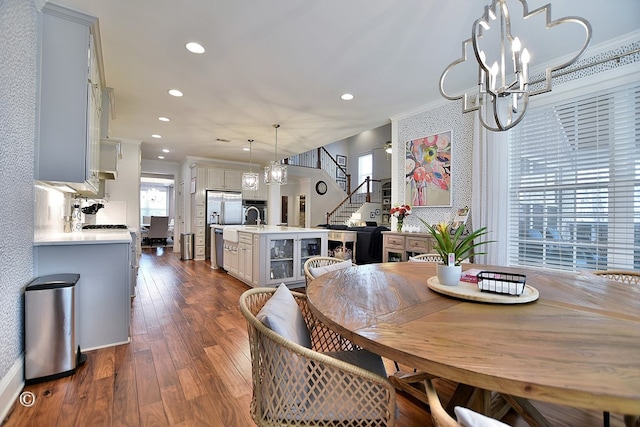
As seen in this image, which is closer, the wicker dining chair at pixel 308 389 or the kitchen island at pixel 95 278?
the wicker dining chair at pixel 308 389

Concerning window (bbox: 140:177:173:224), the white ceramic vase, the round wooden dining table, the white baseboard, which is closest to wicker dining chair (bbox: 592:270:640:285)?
the round wooden dining table

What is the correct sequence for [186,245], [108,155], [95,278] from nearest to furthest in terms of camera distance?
[95,278] < [108,155] < [186,245]

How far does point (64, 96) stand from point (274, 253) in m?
2.70

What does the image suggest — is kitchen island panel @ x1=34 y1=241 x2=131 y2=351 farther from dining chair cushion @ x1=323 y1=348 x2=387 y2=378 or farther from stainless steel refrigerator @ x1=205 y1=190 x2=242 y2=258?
stainless steel refrigerator @ x1=205 y1=190 x2=242 y2=258

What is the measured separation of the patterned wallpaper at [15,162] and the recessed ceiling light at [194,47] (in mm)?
998

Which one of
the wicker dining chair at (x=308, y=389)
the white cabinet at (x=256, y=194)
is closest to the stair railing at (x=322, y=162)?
the white cabinet at (x=256, y=194)

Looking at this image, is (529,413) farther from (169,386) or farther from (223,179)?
(223,179)

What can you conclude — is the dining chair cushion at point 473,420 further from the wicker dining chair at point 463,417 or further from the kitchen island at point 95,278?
the kitchen island at point 95,278

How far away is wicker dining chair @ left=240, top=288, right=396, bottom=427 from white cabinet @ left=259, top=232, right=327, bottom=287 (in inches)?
115

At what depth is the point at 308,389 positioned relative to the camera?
1.02 m

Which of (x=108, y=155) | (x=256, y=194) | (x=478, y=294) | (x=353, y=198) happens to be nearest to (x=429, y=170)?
(x=478, y=294)

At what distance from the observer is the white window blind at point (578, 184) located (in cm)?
247

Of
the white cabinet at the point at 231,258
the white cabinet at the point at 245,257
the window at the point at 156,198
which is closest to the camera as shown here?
the white cabinet at the point at 245,257

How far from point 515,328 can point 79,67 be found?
3.07 m
